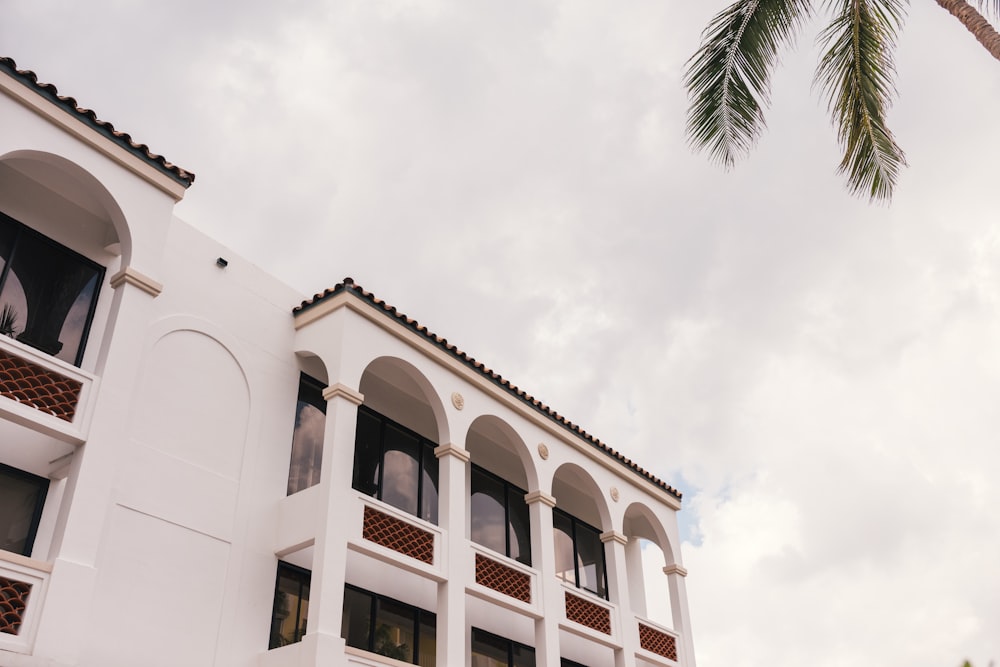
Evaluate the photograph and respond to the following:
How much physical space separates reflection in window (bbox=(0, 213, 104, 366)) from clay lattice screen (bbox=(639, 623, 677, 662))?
10736 mm

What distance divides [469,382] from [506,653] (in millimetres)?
4506

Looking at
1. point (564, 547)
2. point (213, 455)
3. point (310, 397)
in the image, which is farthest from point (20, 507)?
point (564, 547)

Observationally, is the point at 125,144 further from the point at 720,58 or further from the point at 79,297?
the point at 720,58

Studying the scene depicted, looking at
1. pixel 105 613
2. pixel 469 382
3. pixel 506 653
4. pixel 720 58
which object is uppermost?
pixel 720 58

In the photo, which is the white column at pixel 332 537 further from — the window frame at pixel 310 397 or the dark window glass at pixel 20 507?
the dark window glass at pixel 20 507

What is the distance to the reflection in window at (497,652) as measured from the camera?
572 inches

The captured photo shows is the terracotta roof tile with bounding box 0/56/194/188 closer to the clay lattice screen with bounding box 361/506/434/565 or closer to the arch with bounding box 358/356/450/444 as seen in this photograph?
the arch with bounding box 358/356/450/444

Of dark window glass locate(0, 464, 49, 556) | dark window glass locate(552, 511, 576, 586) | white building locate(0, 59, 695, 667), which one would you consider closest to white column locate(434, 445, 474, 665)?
white building locate(0, 59, 695, 667)

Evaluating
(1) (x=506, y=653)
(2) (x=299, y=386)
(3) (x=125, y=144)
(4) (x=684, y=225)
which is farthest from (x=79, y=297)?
(4) (x=684, y=225)

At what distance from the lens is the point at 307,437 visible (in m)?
13.3

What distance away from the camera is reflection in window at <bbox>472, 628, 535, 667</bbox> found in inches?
572

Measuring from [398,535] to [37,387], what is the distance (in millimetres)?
5058

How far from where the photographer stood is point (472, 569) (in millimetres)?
13508

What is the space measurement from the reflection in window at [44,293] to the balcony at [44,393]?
1082mm
